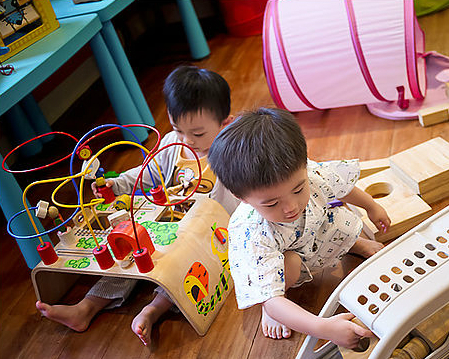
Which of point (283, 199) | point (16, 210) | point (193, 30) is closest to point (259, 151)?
point (283, 199)

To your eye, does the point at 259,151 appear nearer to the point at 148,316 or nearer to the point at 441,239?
the point at 441,239

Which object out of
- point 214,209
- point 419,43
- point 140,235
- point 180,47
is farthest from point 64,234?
point 180,47

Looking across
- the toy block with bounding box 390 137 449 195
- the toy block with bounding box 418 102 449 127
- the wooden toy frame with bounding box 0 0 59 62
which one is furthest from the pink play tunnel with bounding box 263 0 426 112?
the wooden toy frame with bounding box 0 0 59 62

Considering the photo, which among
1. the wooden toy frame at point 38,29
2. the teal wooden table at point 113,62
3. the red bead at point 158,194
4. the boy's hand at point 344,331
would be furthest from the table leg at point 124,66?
the boy's hand at point 344,331

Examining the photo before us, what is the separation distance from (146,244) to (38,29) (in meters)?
0.82

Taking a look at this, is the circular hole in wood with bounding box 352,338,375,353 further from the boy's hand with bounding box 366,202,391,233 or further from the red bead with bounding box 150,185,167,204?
the red bead with bounding box 150,185,167,204

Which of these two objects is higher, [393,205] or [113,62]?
[113,62]

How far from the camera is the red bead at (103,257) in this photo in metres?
1.08

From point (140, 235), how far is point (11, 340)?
0.45 metres

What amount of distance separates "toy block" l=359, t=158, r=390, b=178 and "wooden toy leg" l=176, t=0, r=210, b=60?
1.24 meters

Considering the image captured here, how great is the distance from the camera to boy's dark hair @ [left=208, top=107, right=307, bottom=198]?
0.84 m

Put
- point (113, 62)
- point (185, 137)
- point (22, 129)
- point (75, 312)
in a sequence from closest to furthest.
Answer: point (75, 312), point (185, 137), point (113, 62), point (22, 129)

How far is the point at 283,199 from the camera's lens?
0.88 meters

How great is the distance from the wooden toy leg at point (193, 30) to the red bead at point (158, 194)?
1319 mm
